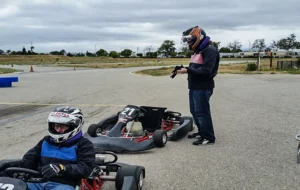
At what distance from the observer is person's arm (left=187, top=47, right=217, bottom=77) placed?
6832 millimetres

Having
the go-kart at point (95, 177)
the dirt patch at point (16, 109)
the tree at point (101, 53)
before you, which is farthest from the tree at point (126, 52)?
the go-kart at point (95, 177)

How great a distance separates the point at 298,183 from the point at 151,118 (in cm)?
328

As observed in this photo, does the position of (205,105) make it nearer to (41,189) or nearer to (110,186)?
(110,186)

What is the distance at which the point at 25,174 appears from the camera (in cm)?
397

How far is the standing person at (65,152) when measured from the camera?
3.91 meters

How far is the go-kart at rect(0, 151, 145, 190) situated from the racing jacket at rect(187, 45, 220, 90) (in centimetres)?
250

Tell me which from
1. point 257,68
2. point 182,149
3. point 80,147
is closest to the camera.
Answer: point 80,147

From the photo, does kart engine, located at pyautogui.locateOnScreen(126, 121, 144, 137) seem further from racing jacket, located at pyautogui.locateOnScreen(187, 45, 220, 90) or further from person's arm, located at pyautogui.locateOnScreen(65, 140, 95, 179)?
person's arm, located at pyautogui.locateOnScreen(65, 140, 95, 179)

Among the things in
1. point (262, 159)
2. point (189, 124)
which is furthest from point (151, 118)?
point (262, 159)

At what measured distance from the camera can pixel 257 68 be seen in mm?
35375

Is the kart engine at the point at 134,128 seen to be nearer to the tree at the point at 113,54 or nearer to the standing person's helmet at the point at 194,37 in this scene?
the standing person's helmet at the point at 194,37

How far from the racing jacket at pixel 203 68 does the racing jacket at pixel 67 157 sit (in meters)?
3.19

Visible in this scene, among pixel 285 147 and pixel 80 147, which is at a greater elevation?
pixel 80 147

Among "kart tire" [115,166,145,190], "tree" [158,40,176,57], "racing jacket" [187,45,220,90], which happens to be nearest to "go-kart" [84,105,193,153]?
"racing jacket" [187,45,220,90]
